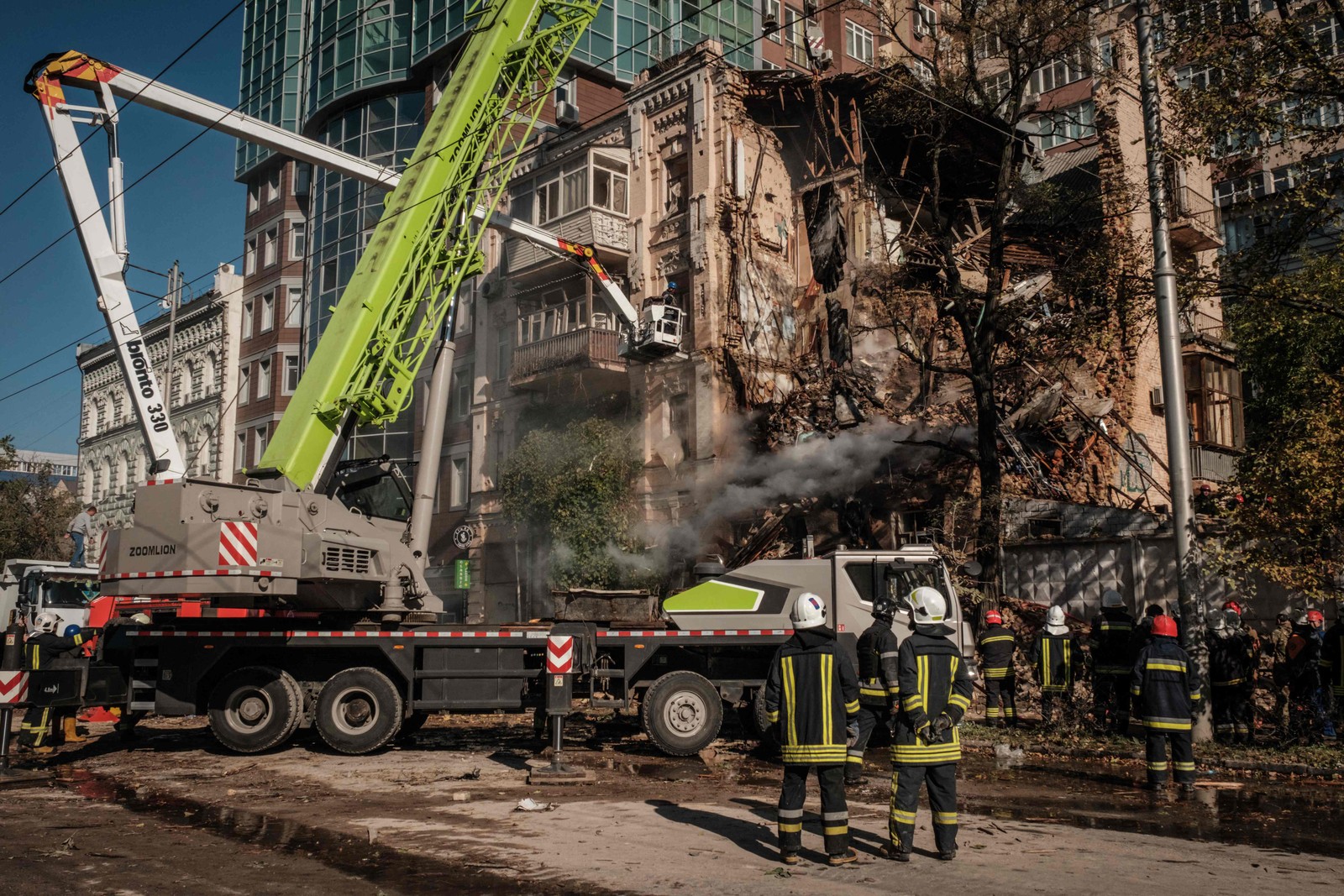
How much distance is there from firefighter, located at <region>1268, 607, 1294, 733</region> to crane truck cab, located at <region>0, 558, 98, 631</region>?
79.5 ft

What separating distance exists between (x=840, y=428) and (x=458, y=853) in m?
18.6

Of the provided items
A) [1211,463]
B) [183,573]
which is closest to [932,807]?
[183,573]

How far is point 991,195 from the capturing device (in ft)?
103

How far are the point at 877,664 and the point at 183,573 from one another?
25.6ft

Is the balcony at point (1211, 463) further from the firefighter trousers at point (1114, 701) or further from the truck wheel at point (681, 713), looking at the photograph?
the truck wheel at point (681, 713)

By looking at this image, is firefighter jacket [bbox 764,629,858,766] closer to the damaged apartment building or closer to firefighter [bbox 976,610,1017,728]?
firefighter [bbox 976,610,1017,728]

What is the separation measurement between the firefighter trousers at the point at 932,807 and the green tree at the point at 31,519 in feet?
143

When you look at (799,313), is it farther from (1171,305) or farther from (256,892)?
(256,892)

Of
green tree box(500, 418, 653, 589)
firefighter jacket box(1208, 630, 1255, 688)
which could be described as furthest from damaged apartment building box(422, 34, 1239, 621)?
firefighter jacket box(1208, 630, 1255, 688)

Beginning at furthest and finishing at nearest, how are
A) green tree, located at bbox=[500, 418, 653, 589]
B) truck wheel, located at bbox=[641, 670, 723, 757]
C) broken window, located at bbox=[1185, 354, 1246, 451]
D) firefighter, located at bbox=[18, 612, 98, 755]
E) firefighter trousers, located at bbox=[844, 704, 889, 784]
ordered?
broken window, located at bbox=[1185, 354, 1246, 451] → green tree, located at bbox=[500, 418, 653, 589] → firefighter, located at bbox=[18, 612, 98, 755] → truck wheel, located at bbox=[641, 670, 723, 757] → firefighter trousers, located at bbox=[844, 704, 889, 784]

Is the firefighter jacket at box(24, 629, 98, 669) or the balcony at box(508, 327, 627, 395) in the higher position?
the balcony at box(508, 327, 627, 395)

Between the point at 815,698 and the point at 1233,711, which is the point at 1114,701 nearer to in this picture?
the point at 1233,711

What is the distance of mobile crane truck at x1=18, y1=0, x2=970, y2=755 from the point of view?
11977mm

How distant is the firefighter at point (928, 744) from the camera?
281 inches
